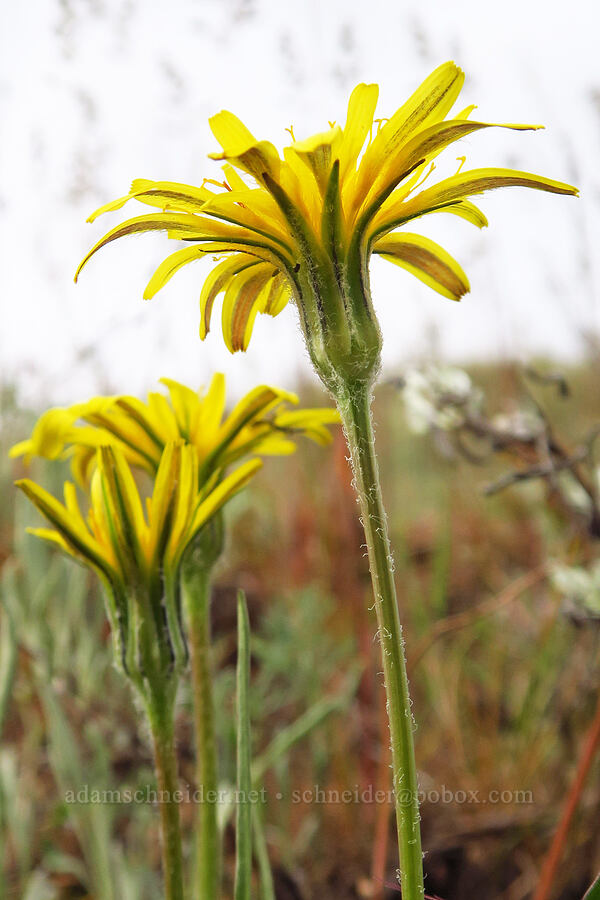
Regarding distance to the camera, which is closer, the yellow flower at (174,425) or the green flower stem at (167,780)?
the green flower stem at (167,780)

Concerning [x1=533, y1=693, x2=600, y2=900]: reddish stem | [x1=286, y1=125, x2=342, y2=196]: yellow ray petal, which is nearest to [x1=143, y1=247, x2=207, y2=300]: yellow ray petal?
[x1=286, y1=125, x2=342, y2=196]: yellow ray petal

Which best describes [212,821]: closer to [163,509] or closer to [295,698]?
[163,509]

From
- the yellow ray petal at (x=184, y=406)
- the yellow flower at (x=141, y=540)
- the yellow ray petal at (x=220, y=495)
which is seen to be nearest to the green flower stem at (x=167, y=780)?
the yellow flower at (x=141, y=540)

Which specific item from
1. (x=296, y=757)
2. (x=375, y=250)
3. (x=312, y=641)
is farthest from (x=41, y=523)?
(x=375, y=250)

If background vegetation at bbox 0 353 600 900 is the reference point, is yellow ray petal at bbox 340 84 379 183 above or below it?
above

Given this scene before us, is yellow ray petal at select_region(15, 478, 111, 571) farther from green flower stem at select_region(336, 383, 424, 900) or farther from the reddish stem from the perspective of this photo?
the reddish stem

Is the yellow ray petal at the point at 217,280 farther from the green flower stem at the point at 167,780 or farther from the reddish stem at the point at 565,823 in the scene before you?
the reddish stem at the point at 565,823
